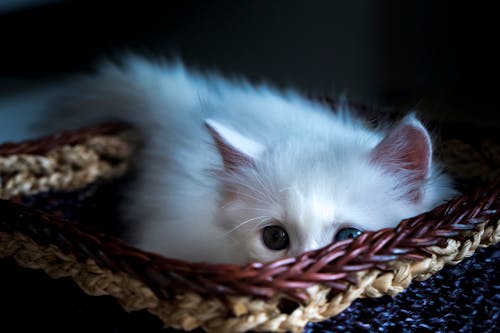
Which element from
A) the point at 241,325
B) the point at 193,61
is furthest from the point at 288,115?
the point at 193,61

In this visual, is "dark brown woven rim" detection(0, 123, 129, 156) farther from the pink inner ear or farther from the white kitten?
the pink inner ear

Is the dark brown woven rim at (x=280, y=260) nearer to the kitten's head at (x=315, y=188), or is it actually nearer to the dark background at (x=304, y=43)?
the kitten's head at (x=315, y=188)

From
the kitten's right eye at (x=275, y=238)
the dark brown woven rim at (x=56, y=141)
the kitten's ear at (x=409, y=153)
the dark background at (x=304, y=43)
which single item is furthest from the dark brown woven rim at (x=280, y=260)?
the dark background at (x=304, y=43)

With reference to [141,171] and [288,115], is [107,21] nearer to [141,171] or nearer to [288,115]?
[141,171]


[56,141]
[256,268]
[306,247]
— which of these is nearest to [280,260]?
[256,268]

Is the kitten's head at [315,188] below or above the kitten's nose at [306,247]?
above

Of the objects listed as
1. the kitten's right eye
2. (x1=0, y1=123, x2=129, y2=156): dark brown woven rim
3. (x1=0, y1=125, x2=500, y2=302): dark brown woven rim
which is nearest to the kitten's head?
the kitten's right eye
